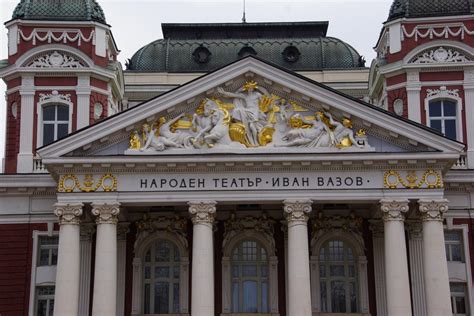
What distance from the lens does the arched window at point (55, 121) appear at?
4291cm

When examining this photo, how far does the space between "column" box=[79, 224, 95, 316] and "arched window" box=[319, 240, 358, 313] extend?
34.0 ft

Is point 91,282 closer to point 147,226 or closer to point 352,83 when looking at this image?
point 147,226

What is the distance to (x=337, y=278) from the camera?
40719mm

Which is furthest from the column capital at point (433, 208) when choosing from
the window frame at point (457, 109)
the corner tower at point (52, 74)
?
the corner tower at point (52, 74)

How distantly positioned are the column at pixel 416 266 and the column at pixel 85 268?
→ 14.0 m

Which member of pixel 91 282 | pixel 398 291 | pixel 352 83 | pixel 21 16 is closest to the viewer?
pixel 398 291

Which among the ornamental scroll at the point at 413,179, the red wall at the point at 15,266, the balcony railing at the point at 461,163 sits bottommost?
the red wall at the point at 15,266

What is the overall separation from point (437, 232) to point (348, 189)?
13.0 feet

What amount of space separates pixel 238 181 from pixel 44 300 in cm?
1077

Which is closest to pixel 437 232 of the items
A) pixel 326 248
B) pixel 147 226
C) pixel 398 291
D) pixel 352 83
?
pixel 398 291

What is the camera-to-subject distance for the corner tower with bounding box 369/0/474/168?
4273 centimetres

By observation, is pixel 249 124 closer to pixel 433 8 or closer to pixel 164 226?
pixel 164 226

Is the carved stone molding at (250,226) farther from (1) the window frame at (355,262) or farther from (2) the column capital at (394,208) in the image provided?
(2) the column capital at (394,208)

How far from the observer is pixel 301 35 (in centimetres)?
5441
